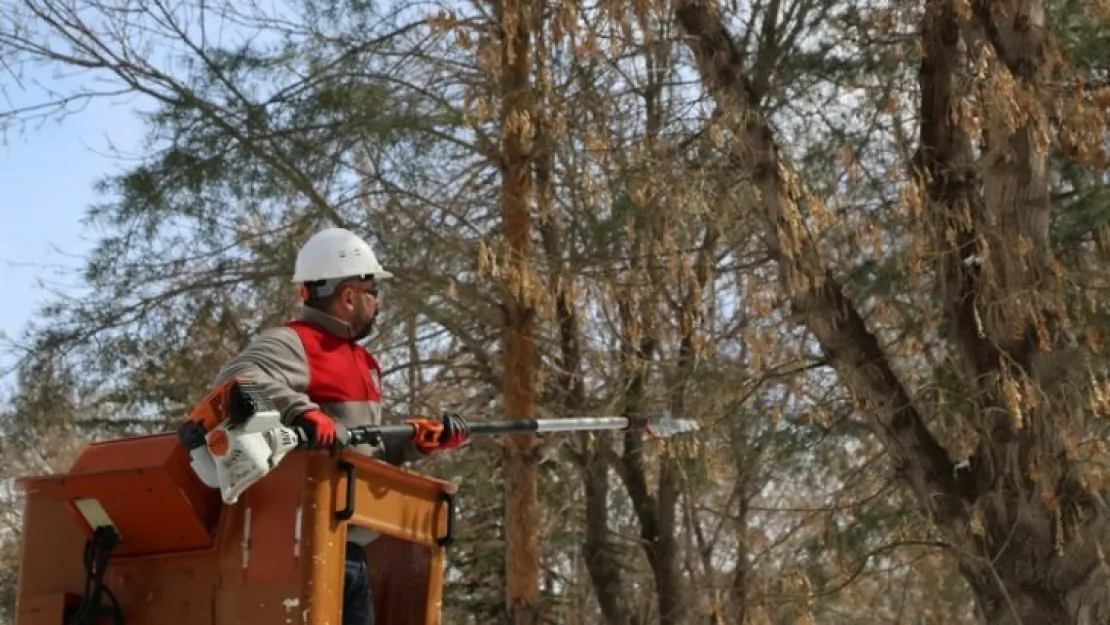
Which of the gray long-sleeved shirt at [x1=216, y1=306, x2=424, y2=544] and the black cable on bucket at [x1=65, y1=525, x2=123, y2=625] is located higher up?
the gray long-sleeved shirt at [x1=216, y1=306, x2=424, y2=544]

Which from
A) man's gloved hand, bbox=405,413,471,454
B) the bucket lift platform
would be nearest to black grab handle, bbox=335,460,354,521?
the bucket lift platform

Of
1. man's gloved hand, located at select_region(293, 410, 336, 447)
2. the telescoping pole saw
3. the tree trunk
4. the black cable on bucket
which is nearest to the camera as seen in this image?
man's gloved hand, located at select_region(293, 410, 336, 447)

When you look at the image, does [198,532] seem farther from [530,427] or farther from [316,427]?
[530,427]

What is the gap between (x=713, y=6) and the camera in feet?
29.0

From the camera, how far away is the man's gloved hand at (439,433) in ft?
15.4

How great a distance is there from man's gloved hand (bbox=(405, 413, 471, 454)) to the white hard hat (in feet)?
1.81

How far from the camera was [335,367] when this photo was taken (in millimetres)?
4488

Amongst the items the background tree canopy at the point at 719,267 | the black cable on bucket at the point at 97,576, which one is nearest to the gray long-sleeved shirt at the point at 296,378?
the black cable on bucket at the point at 97,576

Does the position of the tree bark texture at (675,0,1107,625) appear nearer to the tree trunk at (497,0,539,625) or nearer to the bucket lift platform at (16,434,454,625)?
the tree trunk at (497,0,539,625)

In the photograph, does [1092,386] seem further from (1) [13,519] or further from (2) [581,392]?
(1) [13,519]

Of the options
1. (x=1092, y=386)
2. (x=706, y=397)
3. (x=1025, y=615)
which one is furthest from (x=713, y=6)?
(x=1025, y=615)

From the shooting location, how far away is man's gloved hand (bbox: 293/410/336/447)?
3.98 m

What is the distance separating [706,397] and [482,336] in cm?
409

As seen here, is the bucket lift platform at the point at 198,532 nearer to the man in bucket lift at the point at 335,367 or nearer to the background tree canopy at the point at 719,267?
the man in bucket lift at the point at 335,367
